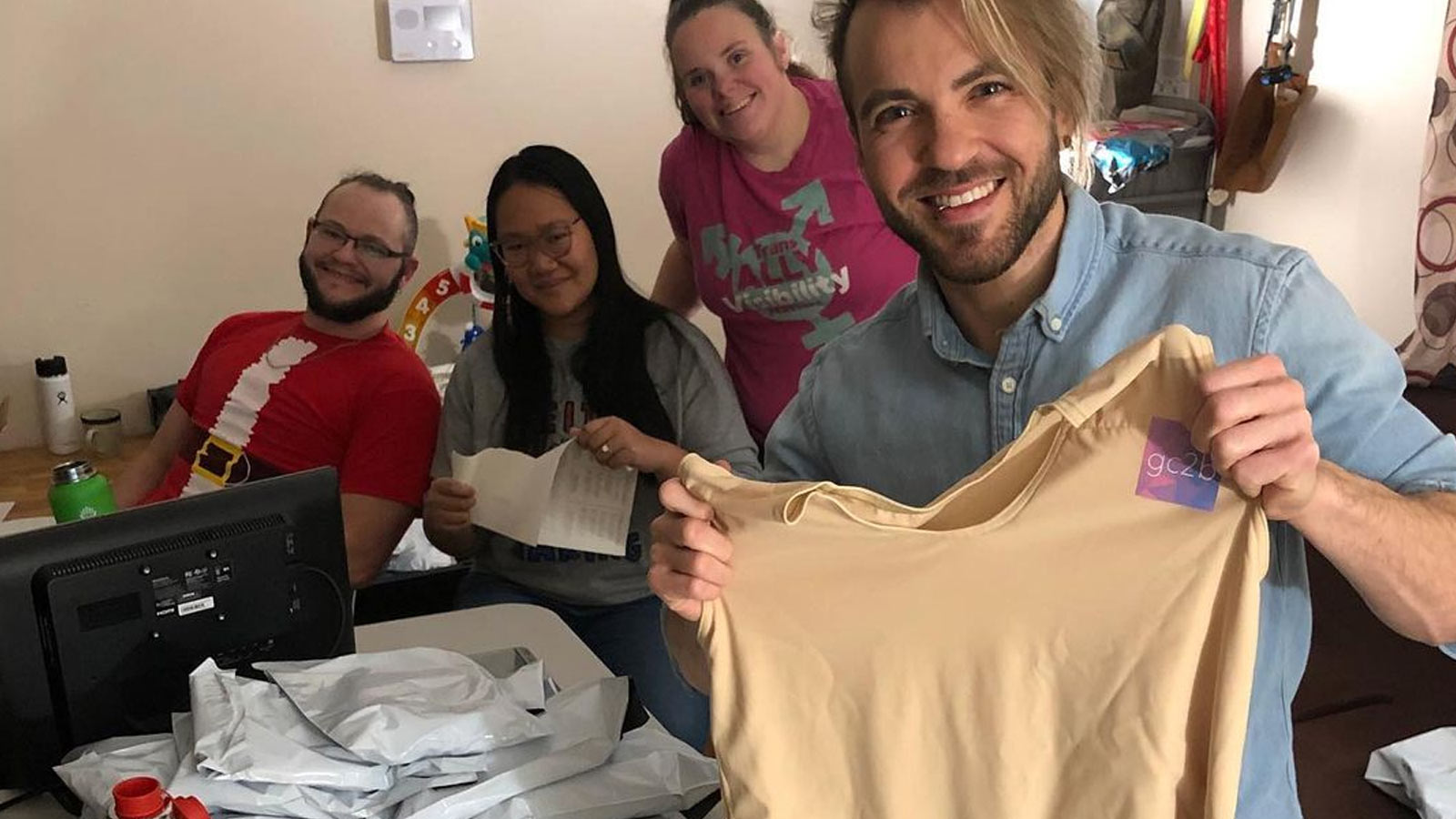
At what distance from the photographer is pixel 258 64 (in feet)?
10.1

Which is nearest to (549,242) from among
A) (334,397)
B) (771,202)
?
(771,202)

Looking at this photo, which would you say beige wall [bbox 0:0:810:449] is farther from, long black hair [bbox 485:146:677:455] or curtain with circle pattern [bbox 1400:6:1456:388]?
curtain with circle pattern [bbox 1400:6:1456:388]

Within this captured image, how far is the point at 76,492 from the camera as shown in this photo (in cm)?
150

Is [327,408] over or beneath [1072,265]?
beneath

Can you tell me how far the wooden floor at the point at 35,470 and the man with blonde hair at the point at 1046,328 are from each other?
83.7 inches

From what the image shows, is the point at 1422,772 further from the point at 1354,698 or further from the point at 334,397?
the point at 334,397

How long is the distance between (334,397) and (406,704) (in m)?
1.12

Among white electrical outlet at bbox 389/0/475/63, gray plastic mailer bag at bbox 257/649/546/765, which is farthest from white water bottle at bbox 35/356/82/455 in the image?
gray plastic mailer bag at bbox 257/649/546/765

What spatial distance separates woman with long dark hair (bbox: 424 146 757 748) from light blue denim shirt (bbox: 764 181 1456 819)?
73 centimetres

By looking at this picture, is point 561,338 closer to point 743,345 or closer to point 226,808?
point 743,345

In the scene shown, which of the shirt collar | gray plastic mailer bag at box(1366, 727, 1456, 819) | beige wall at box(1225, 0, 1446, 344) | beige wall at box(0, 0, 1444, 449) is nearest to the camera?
the shirt collar

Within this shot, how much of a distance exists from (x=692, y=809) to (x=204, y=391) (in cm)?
150

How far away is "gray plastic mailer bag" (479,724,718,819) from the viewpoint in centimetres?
111

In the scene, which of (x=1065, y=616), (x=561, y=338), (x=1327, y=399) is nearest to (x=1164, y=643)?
(x=1065, y=616)
